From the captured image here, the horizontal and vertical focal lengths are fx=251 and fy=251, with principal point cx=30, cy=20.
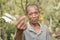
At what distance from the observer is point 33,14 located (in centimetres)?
258

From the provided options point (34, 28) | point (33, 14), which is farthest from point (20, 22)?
point (34, 28)

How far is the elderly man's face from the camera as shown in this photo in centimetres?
257

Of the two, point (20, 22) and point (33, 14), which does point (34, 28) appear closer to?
point (33, 14)

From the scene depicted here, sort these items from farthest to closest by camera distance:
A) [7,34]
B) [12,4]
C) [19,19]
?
[12,4] < [7,34] < [19,19]

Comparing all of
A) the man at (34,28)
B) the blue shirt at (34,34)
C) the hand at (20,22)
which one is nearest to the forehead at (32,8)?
the man at (34,28)

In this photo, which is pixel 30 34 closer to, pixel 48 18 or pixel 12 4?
pixel 12 4

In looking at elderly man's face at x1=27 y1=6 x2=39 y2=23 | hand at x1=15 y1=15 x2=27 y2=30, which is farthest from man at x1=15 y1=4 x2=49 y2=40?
hand at x1=15 y1=15 x2=27 y2=30

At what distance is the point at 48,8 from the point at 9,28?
271 inches

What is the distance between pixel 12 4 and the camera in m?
12.5

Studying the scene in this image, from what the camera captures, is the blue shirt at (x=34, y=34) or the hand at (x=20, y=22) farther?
the blue shirt at (x=34, y=34)

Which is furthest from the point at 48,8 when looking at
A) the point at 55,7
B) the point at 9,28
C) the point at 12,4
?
the point at 9,28

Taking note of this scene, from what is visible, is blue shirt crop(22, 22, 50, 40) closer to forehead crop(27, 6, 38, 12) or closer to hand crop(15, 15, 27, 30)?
forehead crop(27, 6, 38, 12)

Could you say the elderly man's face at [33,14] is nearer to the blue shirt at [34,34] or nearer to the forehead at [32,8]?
the forehead at [32,8]

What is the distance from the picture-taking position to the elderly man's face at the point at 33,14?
101 inches
